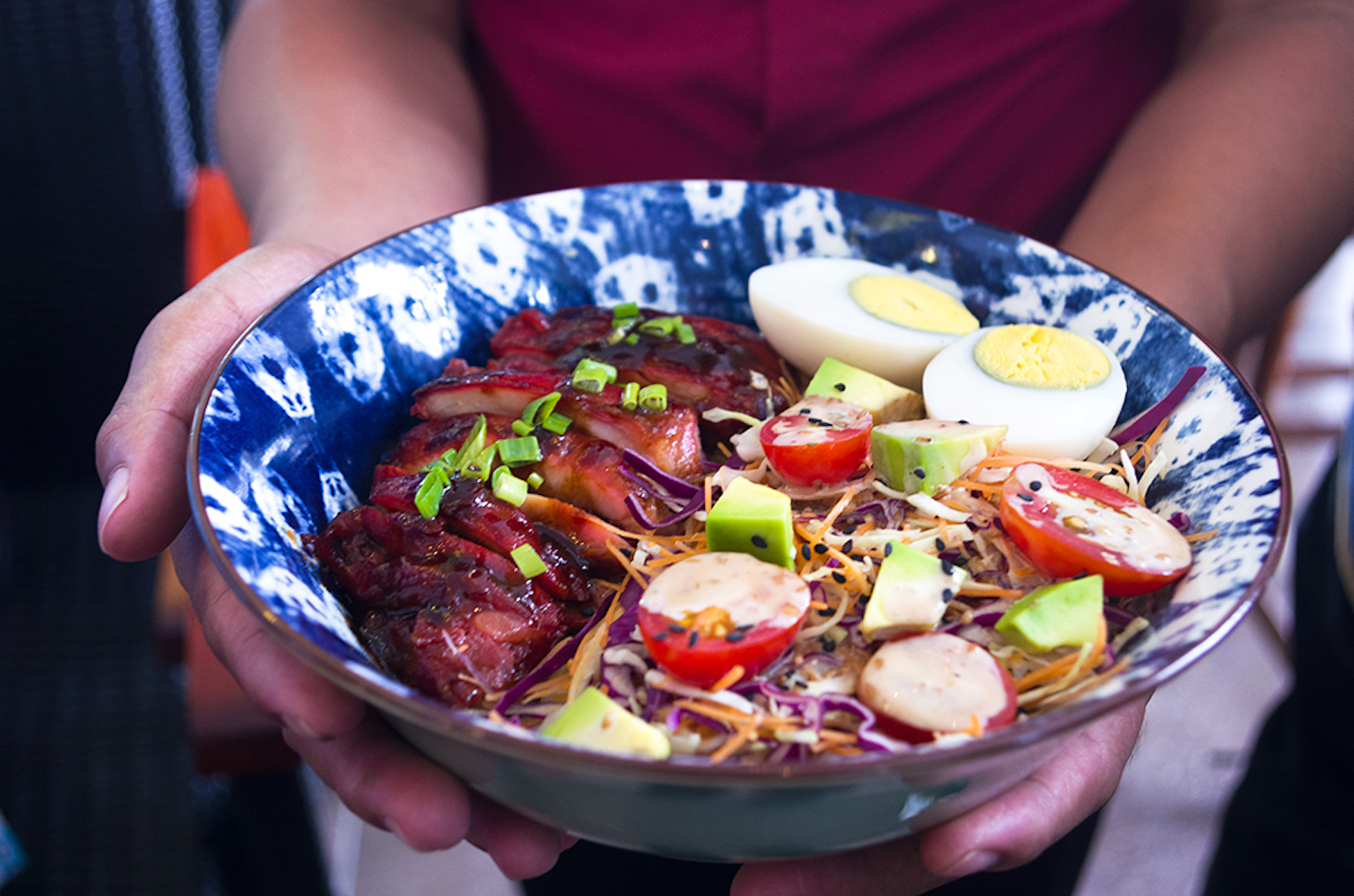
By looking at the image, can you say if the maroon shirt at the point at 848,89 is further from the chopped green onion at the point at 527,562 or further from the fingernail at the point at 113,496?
the fingernail at the point at 113,496

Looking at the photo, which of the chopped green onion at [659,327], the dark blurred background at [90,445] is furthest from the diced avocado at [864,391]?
the dark blurred background at [90,445]

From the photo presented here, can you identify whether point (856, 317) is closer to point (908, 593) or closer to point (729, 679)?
point (908, 593)

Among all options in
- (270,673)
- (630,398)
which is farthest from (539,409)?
(270,673)

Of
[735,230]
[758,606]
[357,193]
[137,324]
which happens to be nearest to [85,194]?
[137,324]

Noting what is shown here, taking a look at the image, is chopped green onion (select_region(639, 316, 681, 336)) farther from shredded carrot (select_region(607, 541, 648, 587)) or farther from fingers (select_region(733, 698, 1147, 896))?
fingers (select_region(733, 698, 1147, 896))

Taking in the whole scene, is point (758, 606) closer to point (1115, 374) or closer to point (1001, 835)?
point (1001, 835)
